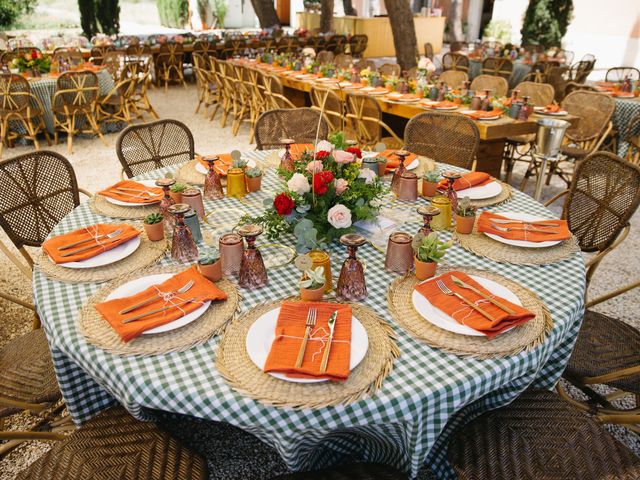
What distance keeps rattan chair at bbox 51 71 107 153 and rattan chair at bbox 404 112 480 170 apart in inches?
166

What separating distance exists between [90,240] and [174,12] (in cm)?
1939

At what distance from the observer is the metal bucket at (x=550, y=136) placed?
3.51 metres

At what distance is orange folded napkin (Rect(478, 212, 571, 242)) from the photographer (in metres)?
1.60

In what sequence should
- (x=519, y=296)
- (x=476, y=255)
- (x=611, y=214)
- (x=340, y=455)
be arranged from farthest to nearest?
(x=611, y=214) → (x=476, y=255) → (x=340, y=455) → (x=519, y=296)

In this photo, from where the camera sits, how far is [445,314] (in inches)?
48.7

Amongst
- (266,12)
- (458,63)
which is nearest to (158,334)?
(458,63)

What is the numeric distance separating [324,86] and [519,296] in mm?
4418

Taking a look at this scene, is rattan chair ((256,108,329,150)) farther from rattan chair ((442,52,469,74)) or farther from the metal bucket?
rattan chair ((442,52,469,74))

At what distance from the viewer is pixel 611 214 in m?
1.99

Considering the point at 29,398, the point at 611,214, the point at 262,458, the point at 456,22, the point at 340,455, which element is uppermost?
the point at 456,22

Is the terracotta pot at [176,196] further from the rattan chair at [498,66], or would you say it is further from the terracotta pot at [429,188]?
the rattan chair at [498,66]

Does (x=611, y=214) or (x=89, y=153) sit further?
(x=89, y=153)

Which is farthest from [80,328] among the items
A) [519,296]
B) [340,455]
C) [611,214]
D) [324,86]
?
[324,86]

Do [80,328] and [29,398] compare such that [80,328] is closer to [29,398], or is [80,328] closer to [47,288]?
[47,288]
